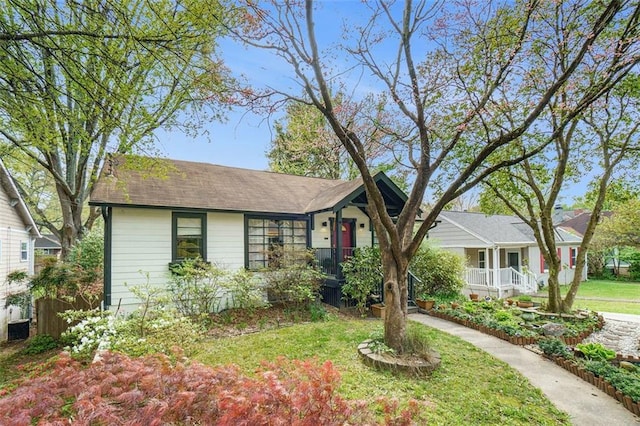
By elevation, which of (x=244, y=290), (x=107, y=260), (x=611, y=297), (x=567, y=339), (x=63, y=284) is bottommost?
(x=611, y=297)

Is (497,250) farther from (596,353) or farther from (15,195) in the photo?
(15,195)

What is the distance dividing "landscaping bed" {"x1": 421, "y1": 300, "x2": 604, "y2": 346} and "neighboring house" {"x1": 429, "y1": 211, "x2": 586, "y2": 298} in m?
5.36

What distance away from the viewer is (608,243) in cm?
2188

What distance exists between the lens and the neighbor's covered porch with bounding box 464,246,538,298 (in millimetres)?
15883

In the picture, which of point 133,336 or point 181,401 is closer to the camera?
point 181,401

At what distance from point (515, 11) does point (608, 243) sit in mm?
22803

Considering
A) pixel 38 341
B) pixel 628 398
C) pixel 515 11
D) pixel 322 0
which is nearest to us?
pixel 628 398

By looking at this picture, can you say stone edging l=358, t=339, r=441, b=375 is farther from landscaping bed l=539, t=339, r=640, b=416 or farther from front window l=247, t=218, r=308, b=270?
front window l=247, t=218, r=308, b=270

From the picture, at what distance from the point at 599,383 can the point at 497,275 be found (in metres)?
11.8

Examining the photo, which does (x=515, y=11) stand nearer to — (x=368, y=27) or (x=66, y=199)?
(x=368, y=27)

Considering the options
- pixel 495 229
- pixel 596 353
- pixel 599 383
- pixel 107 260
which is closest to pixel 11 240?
pixel 107 260

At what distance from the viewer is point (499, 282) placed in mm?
15930

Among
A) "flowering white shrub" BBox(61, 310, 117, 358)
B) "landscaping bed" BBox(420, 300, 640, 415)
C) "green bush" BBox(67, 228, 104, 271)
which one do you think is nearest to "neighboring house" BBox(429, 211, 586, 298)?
"landscaping bed" BBox(420, 300, 640, 415)

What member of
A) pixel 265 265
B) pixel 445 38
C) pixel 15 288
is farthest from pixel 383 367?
pixel 15 288
